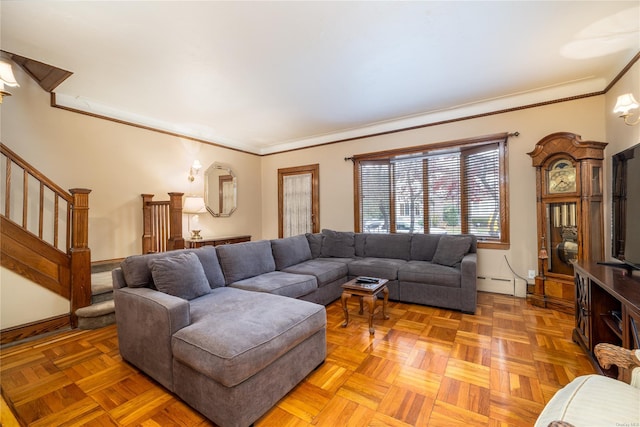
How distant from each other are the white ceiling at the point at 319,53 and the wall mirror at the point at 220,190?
121 cm

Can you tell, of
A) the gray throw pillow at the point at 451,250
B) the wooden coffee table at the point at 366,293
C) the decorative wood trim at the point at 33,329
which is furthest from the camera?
the gray throw pillow at the point at 451,250

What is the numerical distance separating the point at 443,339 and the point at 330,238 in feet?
7.32

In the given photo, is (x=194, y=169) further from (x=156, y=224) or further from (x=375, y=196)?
(x=375, y=196)

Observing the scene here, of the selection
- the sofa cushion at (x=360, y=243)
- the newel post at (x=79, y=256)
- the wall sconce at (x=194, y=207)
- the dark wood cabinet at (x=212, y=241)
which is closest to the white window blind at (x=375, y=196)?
the sofa cushion at (x=360, y=243)

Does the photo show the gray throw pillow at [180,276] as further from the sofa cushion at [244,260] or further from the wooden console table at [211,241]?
the wooden console table at [211,241]

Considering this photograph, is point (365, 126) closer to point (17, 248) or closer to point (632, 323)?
point (632, 323)

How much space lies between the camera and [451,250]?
11.2 feet

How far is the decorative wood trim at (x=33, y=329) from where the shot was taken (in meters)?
2.36

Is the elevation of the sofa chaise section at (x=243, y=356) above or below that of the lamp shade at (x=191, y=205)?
below

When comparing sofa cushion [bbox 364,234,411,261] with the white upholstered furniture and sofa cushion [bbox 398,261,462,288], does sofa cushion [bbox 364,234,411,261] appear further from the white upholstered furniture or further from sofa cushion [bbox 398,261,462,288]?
the white upholstered furniture

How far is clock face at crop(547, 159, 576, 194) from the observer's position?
304cm

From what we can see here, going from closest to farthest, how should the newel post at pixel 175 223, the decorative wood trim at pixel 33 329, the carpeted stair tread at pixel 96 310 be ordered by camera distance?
the decorative wood trim at pixel 33 329, the carpeted stair tread at pixel 96 310, the newel post at pixel 175 223

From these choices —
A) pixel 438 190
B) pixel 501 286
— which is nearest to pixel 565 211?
pixel 501 286

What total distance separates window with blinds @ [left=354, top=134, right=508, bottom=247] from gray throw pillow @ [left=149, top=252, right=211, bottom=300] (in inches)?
118
